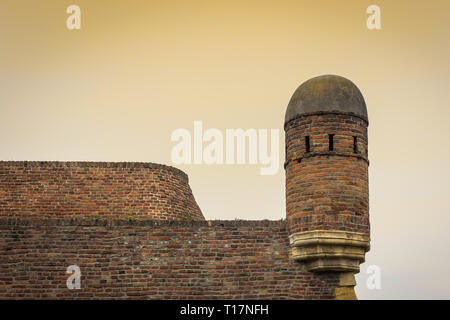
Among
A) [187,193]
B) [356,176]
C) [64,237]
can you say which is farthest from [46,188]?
[356,176]

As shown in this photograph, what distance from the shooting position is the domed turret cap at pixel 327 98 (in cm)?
1348

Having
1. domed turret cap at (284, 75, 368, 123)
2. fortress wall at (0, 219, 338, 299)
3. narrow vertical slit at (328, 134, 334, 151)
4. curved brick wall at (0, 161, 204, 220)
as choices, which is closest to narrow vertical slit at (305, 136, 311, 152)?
narrow vertical slit at (328, 134, 334, 151)

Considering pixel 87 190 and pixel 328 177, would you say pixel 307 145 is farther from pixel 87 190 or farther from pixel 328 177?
pixel 87 190

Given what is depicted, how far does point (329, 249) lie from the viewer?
12875mm

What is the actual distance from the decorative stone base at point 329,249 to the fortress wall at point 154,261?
0.94 ft

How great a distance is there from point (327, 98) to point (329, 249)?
2909mm

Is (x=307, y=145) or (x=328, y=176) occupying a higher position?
(x=307, y=145)

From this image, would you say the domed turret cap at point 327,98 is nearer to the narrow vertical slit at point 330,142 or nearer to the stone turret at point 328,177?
the stone turret at point 328,177

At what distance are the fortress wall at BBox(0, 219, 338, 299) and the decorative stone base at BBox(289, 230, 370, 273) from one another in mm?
285

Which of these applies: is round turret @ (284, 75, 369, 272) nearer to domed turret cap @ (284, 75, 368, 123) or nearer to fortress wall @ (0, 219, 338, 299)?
domed turret cap @ (284, 75, 368, 123)

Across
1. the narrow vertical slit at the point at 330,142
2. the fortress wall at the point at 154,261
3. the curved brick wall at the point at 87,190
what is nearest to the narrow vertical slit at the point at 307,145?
the narrow vertical slit at the point at 330,142

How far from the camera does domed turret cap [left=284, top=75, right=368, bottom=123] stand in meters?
13.5

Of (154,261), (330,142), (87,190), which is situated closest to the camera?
(154,261)

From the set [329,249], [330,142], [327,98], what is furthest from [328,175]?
[327,98]
